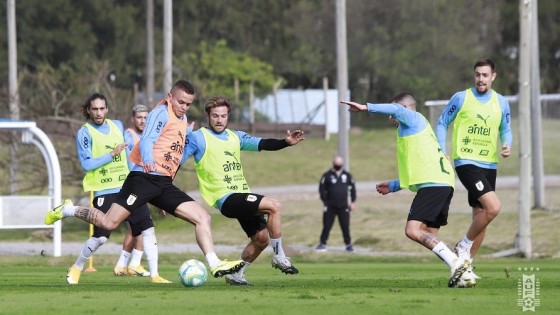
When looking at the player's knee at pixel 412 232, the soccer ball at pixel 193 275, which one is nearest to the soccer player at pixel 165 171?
the soccer ball at pixel 193 275

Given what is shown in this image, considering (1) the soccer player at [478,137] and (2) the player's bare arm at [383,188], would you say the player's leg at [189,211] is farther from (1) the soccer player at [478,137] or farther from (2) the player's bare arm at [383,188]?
(1) the soccer player at [478,137]

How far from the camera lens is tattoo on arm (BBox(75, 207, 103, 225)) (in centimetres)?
1511

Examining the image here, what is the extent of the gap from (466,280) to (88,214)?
163 inches

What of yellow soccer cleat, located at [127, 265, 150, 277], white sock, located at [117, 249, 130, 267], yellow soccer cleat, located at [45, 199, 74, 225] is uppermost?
yellow soccer cleat, located at [45, 199, 74, 225]

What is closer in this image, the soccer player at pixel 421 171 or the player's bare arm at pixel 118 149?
the soccer player at pixel 421 171

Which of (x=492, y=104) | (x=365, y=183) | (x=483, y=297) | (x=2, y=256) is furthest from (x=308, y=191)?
(x=483, y=297)

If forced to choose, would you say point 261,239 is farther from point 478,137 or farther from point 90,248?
point 478,137

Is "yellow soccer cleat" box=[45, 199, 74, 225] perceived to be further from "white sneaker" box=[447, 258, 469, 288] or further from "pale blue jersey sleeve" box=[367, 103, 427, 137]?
"white sneaker" box=[447, 258, 469, 288]

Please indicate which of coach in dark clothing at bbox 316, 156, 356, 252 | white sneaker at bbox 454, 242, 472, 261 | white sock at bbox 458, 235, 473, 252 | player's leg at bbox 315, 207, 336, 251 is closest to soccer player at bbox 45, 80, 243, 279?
white sneaker at bbox 454, 242, 472, 261

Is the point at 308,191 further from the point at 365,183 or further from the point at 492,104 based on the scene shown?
the point at 492,104

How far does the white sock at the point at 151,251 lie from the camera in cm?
1656

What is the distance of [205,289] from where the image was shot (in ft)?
46.1

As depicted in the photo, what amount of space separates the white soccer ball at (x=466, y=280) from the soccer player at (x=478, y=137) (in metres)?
2.32

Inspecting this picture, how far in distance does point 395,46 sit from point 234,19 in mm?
11180
